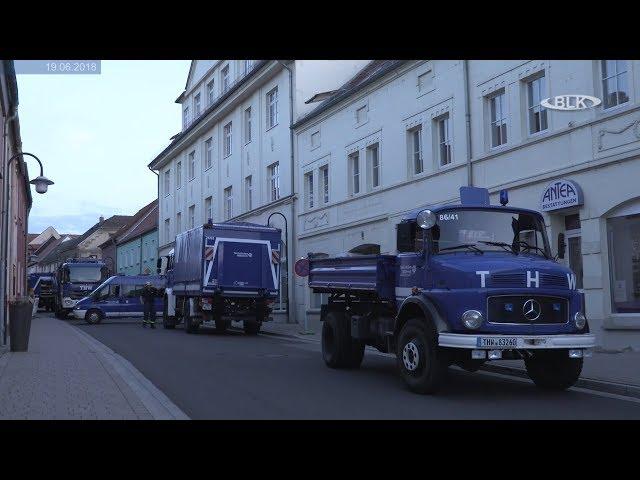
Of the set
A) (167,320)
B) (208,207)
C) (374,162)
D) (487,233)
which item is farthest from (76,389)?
(208,207)

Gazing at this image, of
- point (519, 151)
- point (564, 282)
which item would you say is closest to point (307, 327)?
point (519, 151)

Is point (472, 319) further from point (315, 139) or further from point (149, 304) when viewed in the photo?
point (149, 304)

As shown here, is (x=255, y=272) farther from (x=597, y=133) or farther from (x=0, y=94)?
(x=597, y=133)

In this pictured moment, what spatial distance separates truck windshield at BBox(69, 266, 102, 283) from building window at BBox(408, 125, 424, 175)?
21313mm

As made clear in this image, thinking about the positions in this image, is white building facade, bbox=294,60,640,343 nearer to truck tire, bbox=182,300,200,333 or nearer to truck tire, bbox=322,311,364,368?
truck tire, bbox=182,300,200,333

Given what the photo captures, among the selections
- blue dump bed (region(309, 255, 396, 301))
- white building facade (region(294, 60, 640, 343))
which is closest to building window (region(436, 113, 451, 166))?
white building facade (region(294, 60, 640, 343))

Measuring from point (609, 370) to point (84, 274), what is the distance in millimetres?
30127

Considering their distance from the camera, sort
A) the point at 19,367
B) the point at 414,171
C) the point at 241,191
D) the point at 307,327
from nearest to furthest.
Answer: the point at 19,367 → the point at 414,171 → the point at 307,327 → the point at 241,191

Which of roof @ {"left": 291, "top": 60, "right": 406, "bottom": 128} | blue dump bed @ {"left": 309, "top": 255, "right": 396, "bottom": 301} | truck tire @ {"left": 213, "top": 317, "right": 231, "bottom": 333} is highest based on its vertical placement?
roof @ {"left": 291, "top": 60, "right": 406, "bottom": 128}

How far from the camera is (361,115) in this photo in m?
24.0

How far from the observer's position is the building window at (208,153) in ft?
133

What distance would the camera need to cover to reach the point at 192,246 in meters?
22.3

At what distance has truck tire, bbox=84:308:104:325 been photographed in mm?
30062
